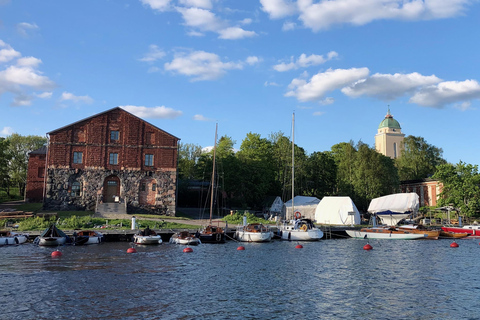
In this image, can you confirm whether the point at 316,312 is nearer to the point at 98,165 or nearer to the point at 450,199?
the point at 98,165

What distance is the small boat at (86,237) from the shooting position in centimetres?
3925

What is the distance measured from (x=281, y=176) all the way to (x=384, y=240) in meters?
33.1

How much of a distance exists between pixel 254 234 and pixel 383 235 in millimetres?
16531

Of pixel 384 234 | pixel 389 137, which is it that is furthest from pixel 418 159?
pixel 384 234

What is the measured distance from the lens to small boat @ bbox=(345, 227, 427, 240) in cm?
4803

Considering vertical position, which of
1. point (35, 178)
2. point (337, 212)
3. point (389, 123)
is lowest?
point (337, 212)

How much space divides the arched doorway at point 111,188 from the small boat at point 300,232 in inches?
1022

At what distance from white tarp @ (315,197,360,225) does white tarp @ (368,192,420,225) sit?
164 inches

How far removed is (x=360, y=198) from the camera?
75.0 meters

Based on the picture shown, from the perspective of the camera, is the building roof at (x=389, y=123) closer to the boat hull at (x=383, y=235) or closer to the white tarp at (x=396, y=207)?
the white tarp at (x=396, y=207)

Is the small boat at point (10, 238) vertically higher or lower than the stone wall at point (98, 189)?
lower

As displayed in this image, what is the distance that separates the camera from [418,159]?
92312mm

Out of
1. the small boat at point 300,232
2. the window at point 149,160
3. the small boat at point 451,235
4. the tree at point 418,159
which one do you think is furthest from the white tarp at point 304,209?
the tree at point 418,159

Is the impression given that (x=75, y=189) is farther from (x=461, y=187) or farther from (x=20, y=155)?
(x=461, y=187)
